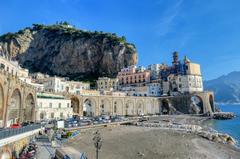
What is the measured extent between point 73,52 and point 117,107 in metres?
60.2

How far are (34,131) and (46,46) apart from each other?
405ft

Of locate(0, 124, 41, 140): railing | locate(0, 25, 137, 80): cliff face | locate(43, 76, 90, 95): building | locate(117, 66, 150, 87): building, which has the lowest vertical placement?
locate(0, 124, 41, 140): railing

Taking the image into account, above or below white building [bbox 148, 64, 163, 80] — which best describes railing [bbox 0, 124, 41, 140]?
below

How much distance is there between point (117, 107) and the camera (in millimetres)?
88812

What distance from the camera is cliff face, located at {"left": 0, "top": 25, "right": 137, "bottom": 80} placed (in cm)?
12769

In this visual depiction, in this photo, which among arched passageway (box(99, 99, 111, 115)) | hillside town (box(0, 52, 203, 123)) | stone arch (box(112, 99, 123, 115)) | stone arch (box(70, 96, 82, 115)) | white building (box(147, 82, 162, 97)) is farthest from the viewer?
white building (box(147, 82, 162, 97))

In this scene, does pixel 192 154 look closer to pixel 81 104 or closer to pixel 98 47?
pixel 81 104

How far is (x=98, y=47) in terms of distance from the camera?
5192 inches

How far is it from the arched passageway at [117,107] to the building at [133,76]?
30.9 m

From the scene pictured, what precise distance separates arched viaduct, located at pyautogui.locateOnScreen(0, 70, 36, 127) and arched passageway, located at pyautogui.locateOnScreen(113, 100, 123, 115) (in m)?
44.2

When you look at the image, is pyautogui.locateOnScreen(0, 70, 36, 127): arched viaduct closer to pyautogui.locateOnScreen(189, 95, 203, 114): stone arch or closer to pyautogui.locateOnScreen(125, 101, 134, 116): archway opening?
pyautogui.locateOnScreen(125, 101, 134, 116): archway opening

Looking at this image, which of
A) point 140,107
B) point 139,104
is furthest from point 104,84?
point 140,107

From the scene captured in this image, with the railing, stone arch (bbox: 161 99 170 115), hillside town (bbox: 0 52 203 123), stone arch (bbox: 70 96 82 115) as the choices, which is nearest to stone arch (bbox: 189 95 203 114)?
hillside town (bbox: 0 52 203 123)

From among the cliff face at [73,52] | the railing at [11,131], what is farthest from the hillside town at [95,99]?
the cliff face at [73,52]
